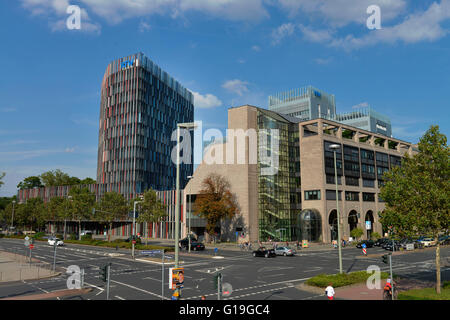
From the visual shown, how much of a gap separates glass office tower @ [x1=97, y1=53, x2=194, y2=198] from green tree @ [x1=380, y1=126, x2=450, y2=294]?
96887 millimetres

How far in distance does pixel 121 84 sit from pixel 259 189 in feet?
251

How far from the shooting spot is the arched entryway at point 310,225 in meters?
71.5

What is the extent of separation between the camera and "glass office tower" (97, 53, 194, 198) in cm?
11862

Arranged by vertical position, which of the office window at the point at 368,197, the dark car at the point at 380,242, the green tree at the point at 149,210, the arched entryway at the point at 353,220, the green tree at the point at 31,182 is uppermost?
the green tree at the point at 31,182

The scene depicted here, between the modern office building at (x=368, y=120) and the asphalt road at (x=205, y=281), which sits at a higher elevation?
the modern office building at (x=368, y=120)

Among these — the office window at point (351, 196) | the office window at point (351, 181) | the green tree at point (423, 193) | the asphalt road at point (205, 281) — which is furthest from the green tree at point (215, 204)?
the green tree at point (423, 193)

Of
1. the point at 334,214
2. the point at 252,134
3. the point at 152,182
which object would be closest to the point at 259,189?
the point at 252,134

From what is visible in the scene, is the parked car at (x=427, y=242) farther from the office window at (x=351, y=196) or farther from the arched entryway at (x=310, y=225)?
the office window at (x=351, y=196)

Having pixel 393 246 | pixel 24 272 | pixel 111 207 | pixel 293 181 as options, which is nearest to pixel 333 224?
pixel 293 181

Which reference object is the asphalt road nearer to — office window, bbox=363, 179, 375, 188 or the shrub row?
the shrub row

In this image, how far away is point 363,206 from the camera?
83938 millimetres

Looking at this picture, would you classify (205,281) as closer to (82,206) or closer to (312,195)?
(312,195)
